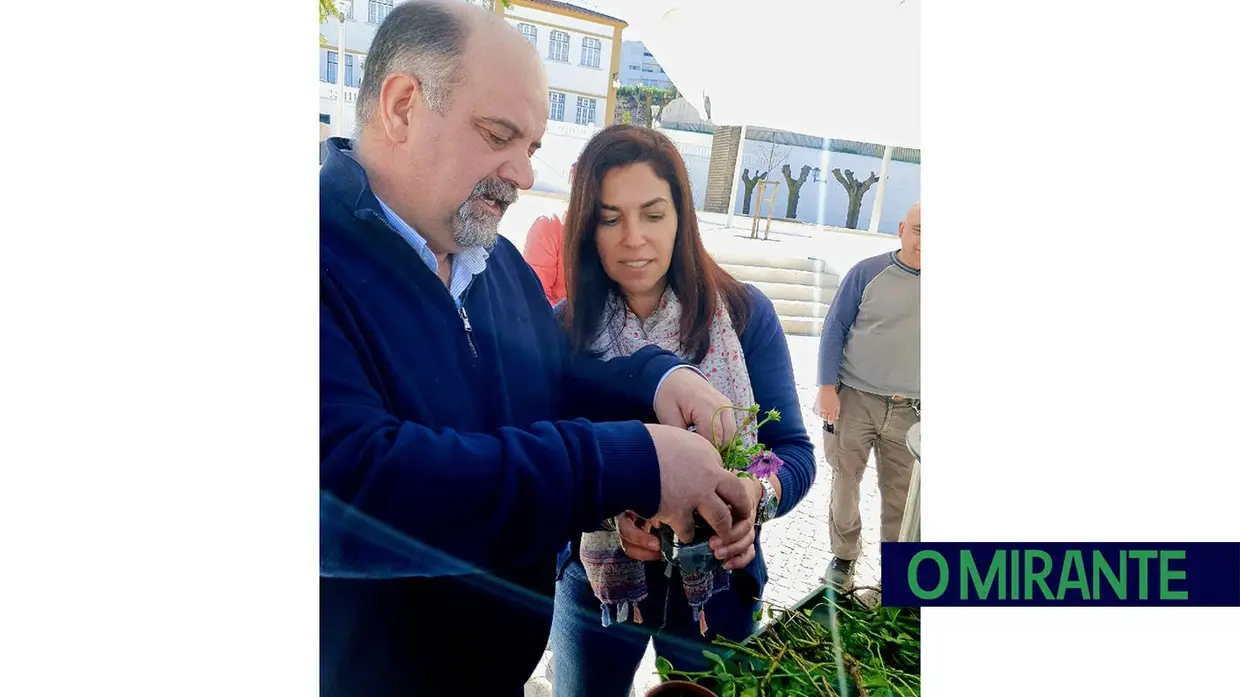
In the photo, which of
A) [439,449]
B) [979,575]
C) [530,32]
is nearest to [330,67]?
[530,32]

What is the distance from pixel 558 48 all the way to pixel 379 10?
0.45 m

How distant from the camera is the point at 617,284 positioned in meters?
2.17

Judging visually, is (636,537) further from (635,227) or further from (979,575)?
(979,575)

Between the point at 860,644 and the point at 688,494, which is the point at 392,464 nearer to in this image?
the point at 688,494

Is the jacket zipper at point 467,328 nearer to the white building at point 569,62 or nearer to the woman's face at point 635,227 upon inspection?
the woman's face at point 635,227

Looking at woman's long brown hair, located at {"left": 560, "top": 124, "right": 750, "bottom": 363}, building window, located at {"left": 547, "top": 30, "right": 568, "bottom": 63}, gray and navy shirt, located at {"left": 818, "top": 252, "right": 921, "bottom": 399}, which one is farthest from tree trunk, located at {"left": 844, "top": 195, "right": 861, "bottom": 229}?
building window, located at {"left": 547, "top": 30, "right": 568, "bottom": 63}

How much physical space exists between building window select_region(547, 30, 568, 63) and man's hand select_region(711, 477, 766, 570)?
1.20 meters

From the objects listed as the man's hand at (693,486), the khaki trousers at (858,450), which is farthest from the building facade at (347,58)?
the khaki trousers at (858,450)

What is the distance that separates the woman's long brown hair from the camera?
211 cm

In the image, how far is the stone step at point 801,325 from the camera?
2236mm

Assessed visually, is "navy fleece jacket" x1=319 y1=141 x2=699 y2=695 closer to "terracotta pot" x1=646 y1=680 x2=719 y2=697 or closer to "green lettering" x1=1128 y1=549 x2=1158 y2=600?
"terracotta pot" x1=646 y1=680 x2=719 y2=697

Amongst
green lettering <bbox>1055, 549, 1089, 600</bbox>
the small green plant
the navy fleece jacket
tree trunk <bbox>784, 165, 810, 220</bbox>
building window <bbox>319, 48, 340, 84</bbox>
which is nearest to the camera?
the navy fleece jacket

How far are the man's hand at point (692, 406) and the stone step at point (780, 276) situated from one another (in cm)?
31

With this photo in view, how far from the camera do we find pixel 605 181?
2.12 m
